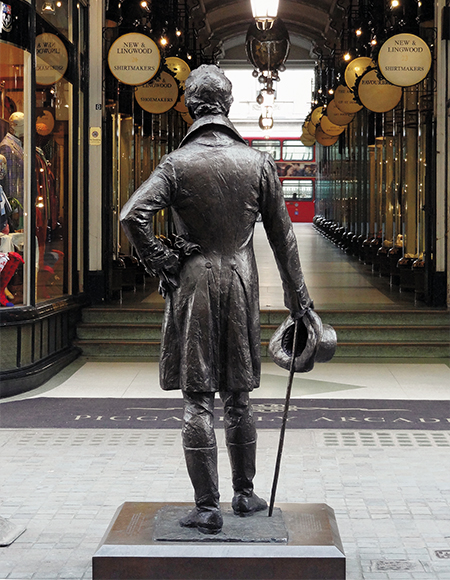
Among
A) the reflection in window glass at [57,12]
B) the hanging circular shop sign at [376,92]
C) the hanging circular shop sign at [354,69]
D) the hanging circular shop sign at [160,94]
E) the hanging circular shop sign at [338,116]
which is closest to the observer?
the reflection in window glass at [57,12]

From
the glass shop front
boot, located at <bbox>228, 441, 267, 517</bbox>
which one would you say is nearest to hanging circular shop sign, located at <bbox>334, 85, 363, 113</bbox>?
the glass shop front

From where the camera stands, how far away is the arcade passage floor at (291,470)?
14.7ft

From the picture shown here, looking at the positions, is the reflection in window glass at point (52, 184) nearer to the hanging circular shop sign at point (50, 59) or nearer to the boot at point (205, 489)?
the hanging circular shop sign at point (50, 59)

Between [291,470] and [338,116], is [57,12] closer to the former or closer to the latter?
[291,470]

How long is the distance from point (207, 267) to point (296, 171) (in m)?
41.7

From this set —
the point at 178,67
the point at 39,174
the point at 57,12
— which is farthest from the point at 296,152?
the point at 39,174

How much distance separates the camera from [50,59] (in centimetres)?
1031

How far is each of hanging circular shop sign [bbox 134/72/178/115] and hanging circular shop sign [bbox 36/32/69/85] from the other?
2.35 m

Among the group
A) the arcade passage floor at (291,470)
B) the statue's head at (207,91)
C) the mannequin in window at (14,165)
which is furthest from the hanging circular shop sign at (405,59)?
the statue's head at (207,91)

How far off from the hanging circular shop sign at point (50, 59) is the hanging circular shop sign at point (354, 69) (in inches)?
218

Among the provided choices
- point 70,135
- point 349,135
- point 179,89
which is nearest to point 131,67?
point 70,135

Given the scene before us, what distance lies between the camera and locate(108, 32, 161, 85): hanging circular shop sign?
11.1m

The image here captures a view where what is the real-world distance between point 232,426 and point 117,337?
711 centimetres

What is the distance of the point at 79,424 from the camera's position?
7383 mm
